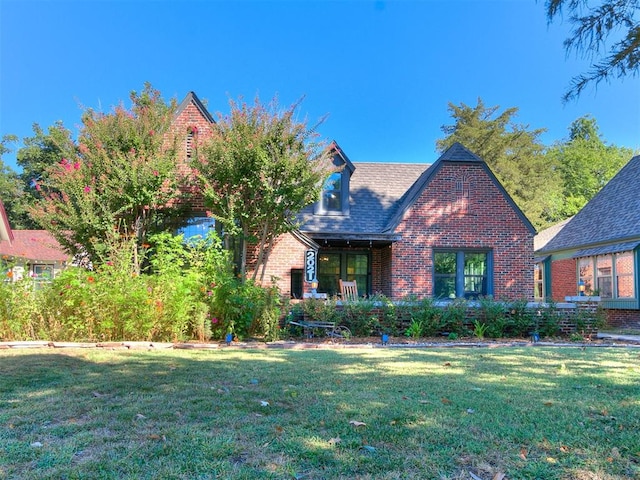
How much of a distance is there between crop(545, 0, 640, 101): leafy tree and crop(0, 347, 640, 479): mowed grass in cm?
325

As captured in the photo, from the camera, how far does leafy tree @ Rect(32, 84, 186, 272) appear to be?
9531 millimetres

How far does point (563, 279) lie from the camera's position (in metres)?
18.0

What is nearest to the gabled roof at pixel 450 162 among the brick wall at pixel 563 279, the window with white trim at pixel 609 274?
the window with white trim at pixel 609 274

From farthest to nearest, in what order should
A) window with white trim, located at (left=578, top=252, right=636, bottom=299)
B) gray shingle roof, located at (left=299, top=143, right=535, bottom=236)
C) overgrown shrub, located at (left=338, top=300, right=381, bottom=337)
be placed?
window with white trim, located at (left=578, top=252, right=636, bottom=299)
gray shingle roof, located at (left=299, top=143, right=535, bottom=236)
overgrown shrub, located at (left=338, top=300, right=381, bottom=337)

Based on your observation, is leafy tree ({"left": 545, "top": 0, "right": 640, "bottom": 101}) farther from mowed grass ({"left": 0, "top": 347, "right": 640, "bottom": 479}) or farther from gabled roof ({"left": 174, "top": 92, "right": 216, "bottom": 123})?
gabled roof ({"left": 174, "top": 92, "right": 216, "bottom": 123})

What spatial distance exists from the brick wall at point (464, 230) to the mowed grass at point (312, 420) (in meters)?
7.81

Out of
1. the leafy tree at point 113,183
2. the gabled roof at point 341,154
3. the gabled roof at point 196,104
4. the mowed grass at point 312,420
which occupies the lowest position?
the mowed grass at point 312,420

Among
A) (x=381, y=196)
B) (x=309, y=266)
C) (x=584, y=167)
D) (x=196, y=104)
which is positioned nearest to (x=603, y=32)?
(x=309, y=266)

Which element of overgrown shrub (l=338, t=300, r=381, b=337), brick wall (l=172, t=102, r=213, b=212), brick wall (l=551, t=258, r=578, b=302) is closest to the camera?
overgrown shrub (l=338, t=300, r=381, b=337)

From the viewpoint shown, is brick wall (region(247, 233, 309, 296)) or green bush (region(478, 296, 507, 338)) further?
brick wall (region(247, 233, 309, 296))

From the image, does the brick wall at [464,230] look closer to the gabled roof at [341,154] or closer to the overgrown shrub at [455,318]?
the gabled roof at [341,154]

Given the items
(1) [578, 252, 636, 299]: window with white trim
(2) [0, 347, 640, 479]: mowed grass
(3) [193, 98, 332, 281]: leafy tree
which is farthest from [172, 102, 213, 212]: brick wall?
(1) [578, 252, 636, 299]: window with white trim

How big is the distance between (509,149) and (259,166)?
100ft

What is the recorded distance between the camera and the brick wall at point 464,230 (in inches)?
522
